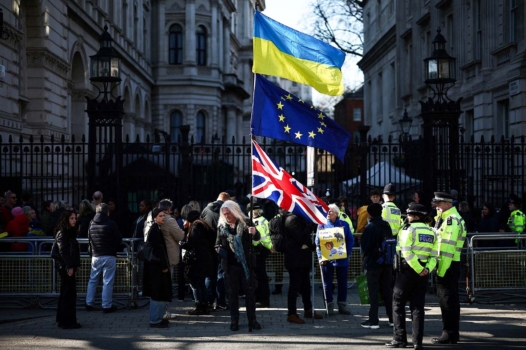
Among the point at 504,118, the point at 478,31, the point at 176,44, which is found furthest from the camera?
the point at 176,44

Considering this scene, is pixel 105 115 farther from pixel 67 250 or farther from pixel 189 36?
pixel 189 36

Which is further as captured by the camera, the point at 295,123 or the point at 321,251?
the point at 321,251

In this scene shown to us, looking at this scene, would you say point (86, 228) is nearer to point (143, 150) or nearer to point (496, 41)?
point (143, 150)

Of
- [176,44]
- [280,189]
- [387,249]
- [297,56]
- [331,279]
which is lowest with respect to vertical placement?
[331,279]

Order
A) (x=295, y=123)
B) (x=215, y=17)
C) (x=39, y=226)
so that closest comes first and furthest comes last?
(x=295, y=123) → (x=39, y=226) → (x=215, y=17)

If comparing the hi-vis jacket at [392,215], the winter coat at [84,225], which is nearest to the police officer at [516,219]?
the hi-vis jacket at [392,215]

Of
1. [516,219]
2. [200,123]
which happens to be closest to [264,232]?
[516,219]

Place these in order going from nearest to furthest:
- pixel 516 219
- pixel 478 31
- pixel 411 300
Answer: pixel 411 300, pixel 516 219, pixel 478 31

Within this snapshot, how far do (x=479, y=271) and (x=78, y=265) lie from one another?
6138 millimetres

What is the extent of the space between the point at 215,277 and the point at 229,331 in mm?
1853

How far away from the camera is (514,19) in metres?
23.1

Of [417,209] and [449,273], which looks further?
[449,273]

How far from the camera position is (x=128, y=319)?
452 inches

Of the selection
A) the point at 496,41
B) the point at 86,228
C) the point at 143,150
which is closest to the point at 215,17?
the point at 496,41
